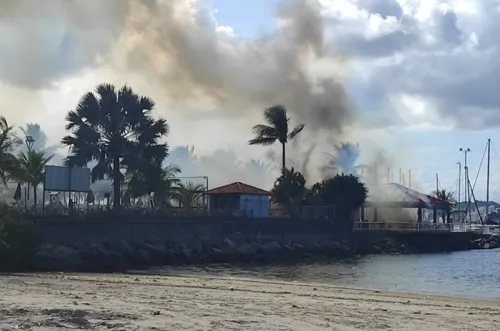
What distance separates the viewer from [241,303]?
19.3 metres

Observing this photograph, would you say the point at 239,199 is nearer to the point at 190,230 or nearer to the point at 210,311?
the point at 190,230

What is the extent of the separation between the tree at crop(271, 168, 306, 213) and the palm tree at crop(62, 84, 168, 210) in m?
16.1

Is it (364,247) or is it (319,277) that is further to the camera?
(364,247)

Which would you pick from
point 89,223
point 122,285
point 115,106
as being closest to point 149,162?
point 115,106

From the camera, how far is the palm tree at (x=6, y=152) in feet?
148

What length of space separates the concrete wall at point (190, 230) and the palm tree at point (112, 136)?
4.82 m

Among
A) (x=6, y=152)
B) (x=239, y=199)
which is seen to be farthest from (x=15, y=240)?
(x=239, y=199)

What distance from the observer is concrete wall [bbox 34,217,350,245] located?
4372 cm

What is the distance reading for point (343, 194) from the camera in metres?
68.6

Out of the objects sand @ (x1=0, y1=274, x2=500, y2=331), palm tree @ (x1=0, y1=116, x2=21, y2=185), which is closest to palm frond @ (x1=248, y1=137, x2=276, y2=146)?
palm tree @ (x1=0, y1=116, x2=21, y2=185)

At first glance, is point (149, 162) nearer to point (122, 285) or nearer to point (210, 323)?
point (122, 285)

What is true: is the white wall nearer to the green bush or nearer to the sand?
the green bush

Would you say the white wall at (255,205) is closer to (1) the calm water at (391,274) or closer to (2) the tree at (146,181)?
(2) the tree at (146,181)

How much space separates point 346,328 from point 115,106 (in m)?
42.0
